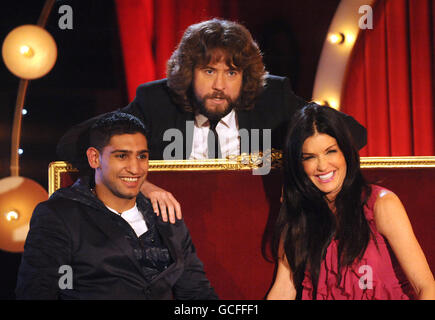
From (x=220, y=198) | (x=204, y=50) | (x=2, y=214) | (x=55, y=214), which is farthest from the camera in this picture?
(x=2, y=214)

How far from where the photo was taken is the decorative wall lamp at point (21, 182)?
332cm

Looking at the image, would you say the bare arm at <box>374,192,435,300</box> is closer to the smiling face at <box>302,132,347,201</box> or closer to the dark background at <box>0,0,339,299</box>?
the smiling face at <box>302,132,347,201</box>

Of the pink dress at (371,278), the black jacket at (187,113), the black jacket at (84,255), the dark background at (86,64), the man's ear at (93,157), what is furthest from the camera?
the dark background at (86,64)

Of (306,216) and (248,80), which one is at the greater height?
(248,80)

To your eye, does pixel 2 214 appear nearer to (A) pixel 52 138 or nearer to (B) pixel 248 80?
(A) pixel 52 138

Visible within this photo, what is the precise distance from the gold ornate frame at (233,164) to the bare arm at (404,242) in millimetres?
278

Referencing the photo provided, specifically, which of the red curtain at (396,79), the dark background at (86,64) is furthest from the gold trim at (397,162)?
the dark background at (86,64)

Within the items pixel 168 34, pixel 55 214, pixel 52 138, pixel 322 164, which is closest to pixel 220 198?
pixel 322 164

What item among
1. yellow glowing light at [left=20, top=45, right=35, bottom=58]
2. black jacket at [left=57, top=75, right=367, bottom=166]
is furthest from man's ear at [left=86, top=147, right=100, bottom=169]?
yellow glowing light at [left=20, top=45, right=35, bottom=58]

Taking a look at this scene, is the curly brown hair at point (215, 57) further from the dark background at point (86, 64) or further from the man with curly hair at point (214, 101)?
the dark background at point (86, 64)

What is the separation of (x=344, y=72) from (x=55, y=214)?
248cm

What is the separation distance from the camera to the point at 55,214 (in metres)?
1.97

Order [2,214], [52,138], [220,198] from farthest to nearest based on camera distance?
1. [52,138]
2. [2,214]
3. [220,198]

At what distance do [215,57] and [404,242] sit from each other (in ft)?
4.63
